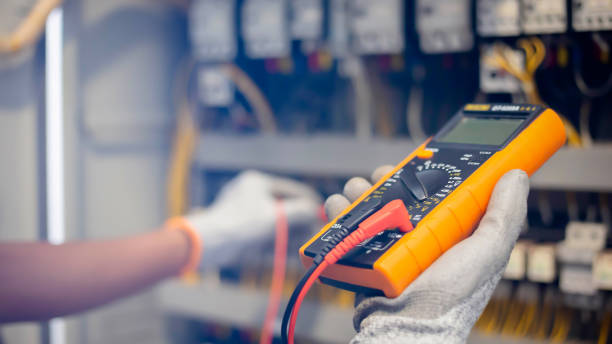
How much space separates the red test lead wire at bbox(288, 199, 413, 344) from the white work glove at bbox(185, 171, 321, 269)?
22.5 inches

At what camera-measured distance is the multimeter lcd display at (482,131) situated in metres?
0.60

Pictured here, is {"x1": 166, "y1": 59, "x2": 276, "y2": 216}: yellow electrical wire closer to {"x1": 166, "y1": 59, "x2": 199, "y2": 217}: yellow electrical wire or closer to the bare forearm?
{"x1": 166, "y1": 59, "x2": 199, "y2": 217}: yellow electrical wire

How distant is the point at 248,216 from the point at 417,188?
581 millimetres

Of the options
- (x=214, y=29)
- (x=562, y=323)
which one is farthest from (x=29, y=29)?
(x=562, y=323)

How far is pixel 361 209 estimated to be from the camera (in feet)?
1.76

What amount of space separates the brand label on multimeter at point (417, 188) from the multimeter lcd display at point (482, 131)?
0.08 ft

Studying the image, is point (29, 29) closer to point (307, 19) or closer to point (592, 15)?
point (307, 19)

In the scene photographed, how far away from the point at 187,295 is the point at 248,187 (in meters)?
0.31

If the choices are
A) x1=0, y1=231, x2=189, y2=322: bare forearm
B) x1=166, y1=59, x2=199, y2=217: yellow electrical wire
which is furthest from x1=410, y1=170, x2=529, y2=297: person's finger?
x1=166, y1=59, x2=199, y2=217: yellow electrical wire

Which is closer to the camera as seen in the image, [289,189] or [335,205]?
[335,205]

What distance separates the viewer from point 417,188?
566 millimetres

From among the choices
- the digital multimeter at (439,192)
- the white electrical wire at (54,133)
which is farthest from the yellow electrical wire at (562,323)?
the white electrical wire at (54,133)

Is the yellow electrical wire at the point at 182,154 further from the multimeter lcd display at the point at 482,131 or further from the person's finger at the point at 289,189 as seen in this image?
the multimeter lcd display at the point at 482,131

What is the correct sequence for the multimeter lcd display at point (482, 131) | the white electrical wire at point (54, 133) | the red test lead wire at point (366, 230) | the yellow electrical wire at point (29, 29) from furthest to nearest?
the white electrical wire at point (54, 133) → the yellow electrical wire at point (29, 29) → the multimeter lcd display at point (482, 131) → the red test lead wire at point (366, 230)
